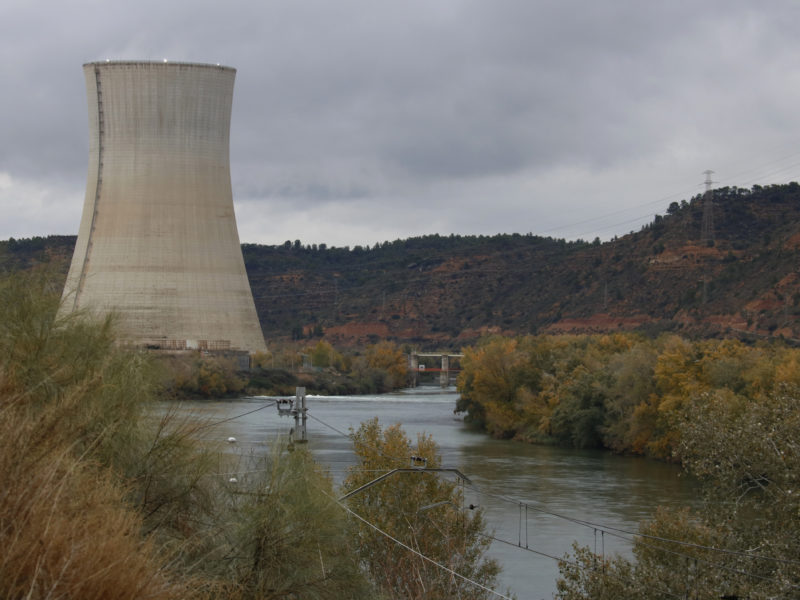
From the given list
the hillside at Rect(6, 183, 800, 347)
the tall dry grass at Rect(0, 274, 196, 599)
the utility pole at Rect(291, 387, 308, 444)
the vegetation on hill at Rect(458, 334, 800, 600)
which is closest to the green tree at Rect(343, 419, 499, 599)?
the utility pole at Rect(291, 387, 308, 444)

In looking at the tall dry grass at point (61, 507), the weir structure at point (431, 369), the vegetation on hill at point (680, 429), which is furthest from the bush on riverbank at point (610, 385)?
the weir structure at point (431, 369)

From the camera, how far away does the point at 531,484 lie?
58.2 feet

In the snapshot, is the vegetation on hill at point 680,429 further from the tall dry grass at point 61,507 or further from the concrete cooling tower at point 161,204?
the concrete cooling tower at point 161,204

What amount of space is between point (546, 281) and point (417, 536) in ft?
161

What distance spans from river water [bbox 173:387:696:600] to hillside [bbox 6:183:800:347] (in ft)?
38.3

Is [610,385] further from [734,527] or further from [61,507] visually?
[61,507]

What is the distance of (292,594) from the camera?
662 centimetres

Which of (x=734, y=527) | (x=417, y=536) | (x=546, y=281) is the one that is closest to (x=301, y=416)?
(x=417, y=536)

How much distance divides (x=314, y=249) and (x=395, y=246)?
5.81m

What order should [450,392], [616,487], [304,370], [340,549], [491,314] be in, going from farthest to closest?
[491,314]
[450,392]
[304,370]
[616,487]
[340,549]

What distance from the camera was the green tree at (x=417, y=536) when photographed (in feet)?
32.0

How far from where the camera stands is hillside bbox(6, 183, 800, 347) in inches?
1626

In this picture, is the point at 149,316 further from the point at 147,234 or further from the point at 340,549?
the point at 340,549

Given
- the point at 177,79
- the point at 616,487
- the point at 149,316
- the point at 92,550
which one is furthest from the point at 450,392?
the point at 92,550
